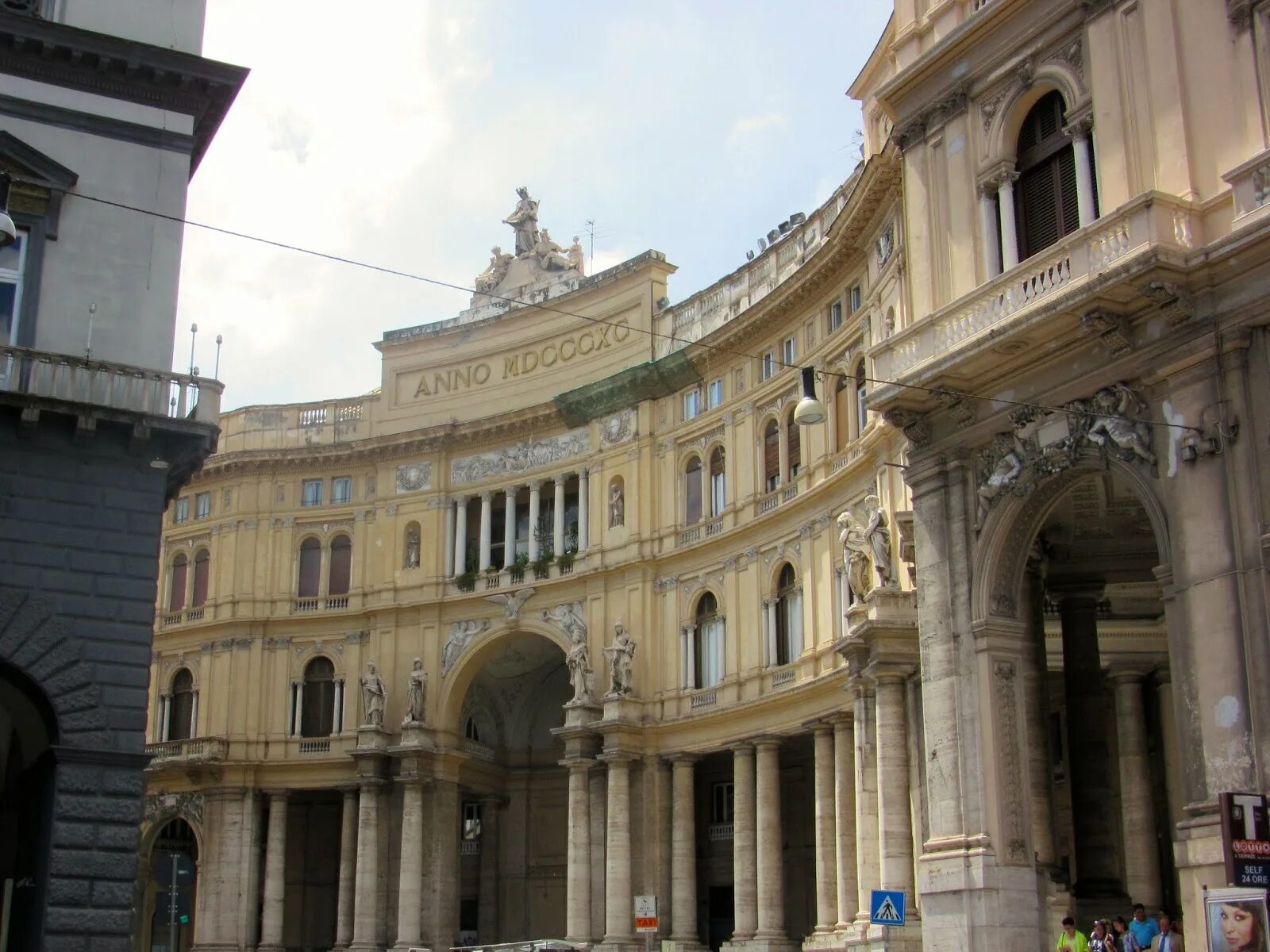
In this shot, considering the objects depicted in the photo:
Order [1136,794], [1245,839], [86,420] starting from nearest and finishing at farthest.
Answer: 1. [1245,839]
2. [86,420]
3. [1136,794]

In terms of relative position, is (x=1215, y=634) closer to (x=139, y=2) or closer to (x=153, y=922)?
(x=139, y=2)

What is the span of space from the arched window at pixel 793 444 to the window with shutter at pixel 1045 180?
20.1m

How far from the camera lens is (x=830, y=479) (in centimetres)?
4031

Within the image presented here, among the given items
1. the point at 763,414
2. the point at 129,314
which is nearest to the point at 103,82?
the point at 129,314

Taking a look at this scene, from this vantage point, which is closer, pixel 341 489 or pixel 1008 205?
pixel 1008 205

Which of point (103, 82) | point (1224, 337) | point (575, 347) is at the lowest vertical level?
point (1224, 337)

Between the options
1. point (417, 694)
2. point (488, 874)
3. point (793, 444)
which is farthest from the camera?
point (488, 874)

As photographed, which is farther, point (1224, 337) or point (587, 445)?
point (587, 445)

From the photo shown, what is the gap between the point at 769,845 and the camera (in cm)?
4216

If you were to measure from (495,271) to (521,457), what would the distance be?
24.1ft

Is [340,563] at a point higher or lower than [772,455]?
lower

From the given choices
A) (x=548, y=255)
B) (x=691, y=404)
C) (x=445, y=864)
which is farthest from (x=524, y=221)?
(x=445, y=864)

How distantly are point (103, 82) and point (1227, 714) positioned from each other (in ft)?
58.0

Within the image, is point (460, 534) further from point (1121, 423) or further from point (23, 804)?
point (1121, 423)
